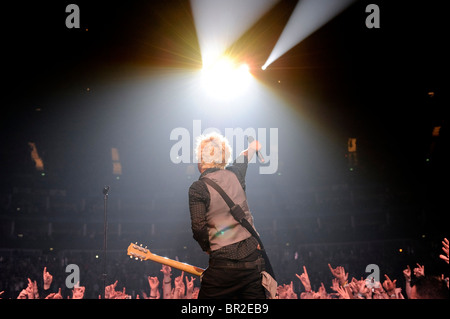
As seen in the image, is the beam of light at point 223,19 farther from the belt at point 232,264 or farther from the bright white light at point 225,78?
the belt at point 232,264

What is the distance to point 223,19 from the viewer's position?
23.7ft

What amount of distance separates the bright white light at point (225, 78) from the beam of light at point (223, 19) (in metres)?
0.85

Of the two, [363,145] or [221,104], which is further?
[363,145]

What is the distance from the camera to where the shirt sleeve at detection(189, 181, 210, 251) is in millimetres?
2443

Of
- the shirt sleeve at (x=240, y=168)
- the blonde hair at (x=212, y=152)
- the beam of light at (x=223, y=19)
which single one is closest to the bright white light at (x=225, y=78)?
the beam of light at (x=223, y=19)

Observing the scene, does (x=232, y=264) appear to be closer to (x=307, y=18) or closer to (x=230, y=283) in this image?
(x=230, y=283)

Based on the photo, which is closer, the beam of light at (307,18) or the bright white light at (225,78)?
the beam of light at (307,18)

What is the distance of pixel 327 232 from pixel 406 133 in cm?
454

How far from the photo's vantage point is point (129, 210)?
1548 cm

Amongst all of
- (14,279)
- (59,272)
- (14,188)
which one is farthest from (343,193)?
(14,188)

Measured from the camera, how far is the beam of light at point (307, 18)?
676 cm

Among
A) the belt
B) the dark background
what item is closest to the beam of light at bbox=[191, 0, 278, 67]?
the dark background

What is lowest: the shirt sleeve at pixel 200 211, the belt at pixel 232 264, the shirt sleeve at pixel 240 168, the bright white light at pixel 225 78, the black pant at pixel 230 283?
the black pant at pixel 230 283

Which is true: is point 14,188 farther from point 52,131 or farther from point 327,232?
point 327,232
